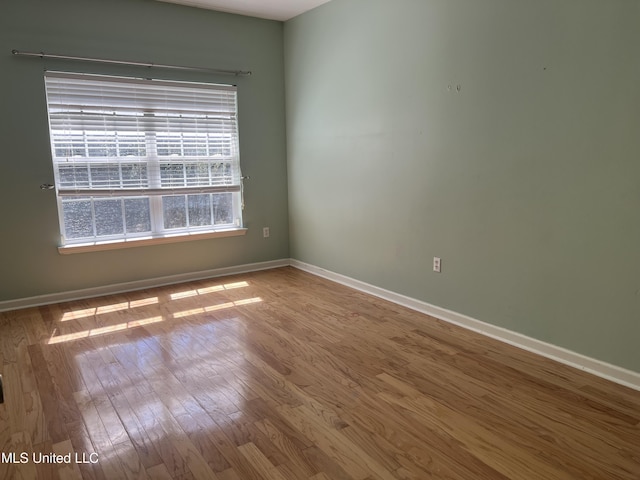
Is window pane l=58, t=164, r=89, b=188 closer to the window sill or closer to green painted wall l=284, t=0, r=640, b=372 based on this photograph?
the window sill

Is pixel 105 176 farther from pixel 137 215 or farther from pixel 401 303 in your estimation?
pixel 401 303

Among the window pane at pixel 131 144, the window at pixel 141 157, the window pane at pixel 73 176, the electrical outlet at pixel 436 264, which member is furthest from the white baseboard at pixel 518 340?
the window pane at pixel 73 176

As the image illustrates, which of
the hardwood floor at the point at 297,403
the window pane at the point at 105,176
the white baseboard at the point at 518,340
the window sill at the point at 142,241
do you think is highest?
the window pane at the point at 105,176

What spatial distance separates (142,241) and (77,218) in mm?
561

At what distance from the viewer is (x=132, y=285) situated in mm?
4180

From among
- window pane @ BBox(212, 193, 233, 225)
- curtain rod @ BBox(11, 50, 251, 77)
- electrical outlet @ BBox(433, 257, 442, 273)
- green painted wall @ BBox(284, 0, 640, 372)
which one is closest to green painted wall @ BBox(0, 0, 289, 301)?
curtain rod @ BBox(11, 50, 251, 77)

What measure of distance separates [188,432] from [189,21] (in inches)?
142

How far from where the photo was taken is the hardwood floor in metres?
1.78

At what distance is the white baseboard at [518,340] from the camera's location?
2.39 metres

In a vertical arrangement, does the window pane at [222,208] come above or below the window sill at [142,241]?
above

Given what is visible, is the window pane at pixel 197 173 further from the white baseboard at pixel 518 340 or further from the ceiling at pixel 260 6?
the white baseboard at pixel 518 340

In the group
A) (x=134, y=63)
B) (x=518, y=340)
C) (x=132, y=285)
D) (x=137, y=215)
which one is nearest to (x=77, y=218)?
(x=137, y=215)

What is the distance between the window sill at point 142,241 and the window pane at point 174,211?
0.13m

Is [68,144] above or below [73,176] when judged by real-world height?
above
